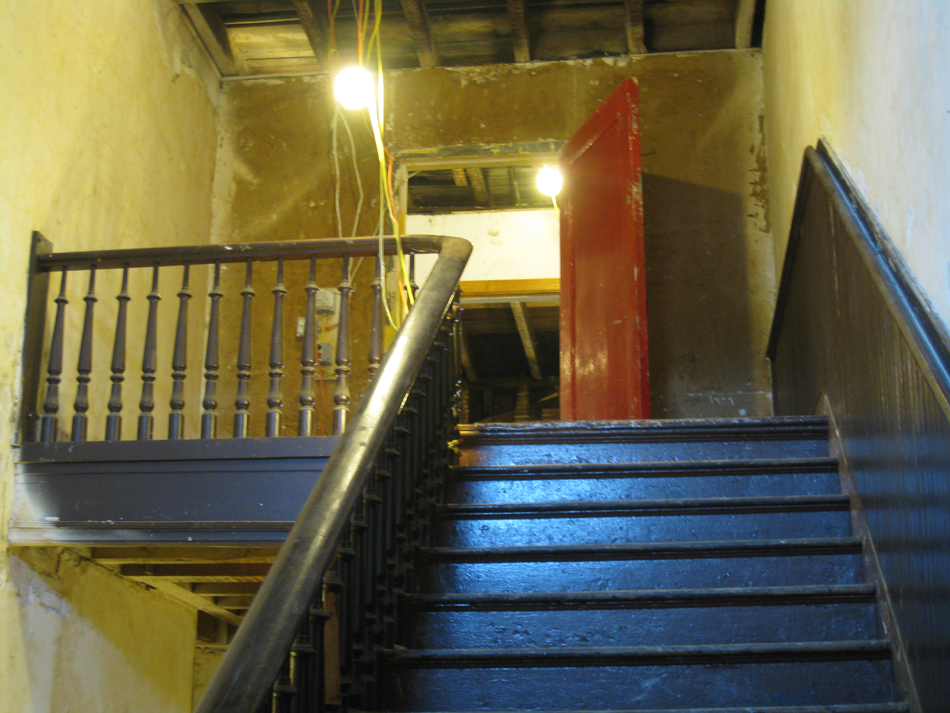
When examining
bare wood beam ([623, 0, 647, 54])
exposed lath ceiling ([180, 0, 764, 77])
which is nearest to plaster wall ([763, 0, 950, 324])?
bare wood beam ([623, 0, 647, 54])

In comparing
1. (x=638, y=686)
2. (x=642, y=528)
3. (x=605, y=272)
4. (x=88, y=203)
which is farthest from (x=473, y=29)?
(x=638, y=686)

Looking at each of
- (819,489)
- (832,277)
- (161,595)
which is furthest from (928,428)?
(161,595)

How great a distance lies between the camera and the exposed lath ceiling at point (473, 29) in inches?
215

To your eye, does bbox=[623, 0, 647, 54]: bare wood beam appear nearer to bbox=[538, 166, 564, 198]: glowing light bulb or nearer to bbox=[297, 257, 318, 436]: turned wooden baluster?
bbox=[538, 166, 564, 198]: glowing light bulb

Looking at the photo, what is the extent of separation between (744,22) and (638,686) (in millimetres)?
4329

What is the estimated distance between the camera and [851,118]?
2830mm

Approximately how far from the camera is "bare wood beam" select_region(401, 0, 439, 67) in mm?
5324

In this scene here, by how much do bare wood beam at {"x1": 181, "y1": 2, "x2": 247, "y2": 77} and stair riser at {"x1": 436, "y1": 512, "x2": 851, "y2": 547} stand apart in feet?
12.9

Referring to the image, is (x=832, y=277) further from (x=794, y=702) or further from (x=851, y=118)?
(x=794, y=702)

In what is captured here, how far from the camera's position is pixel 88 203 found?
4.12 meters

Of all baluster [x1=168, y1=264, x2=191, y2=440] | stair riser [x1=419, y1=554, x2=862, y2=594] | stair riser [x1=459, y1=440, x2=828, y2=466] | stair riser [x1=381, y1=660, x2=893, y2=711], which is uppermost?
baluster [x1=168, y1=264, x2=191, y2=440]

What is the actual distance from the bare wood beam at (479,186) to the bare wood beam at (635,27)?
6.84 ft

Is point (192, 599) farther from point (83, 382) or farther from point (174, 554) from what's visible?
point (83, 382)

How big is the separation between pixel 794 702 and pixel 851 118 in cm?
172
